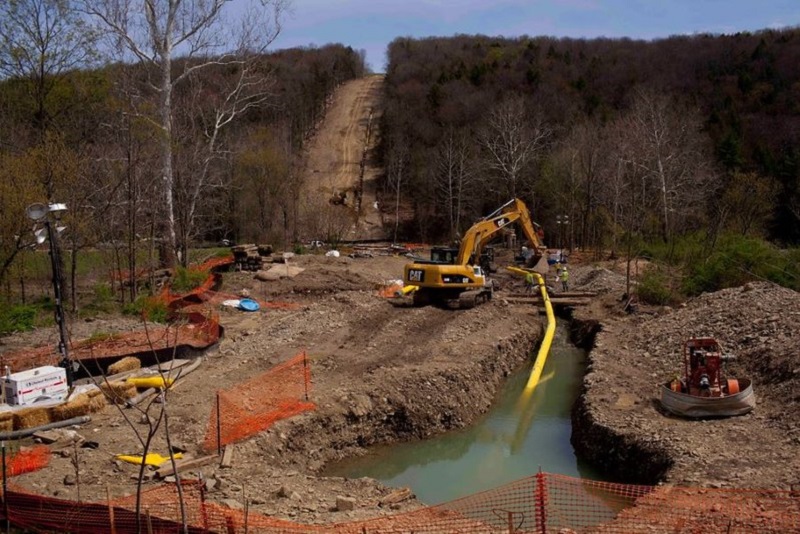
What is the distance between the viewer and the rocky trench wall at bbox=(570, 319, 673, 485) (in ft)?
38.4

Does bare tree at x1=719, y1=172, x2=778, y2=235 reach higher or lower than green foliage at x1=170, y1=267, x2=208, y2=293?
higher

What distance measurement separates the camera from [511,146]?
46.1 metres

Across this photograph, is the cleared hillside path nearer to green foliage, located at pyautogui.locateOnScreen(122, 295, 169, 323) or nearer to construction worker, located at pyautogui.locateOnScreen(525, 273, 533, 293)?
construction worker, located at pyautogui.locateOnScreen(525, 273, 533, 293)

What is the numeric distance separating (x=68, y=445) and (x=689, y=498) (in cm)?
972

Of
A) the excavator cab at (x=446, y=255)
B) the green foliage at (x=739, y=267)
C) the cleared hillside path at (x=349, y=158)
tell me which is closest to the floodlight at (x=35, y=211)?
the excavator cab at (x=446, y=255)

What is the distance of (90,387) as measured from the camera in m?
13.4

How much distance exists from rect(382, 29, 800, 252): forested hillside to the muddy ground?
9054 millimetres

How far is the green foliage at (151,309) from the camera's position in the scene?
2108 centimetres

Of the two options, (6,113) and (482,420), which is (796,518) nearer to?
(482,420)

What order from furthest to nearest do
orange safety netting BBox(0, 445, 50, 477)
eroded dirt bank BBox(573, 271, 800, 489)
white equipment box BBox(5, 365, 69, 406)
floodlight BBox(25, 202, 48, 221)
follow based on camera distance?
white equipment box BBox(5, 365, 69, 406) → floodlight BBox(25, 202, 48, 221) → eroded dirt bank BBox(573, 271, 800, 489) → orange safety netting BBox(0, 445, 50, 477)

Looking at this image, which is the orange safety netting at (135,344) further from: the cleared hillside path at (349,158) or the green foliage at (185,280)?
the cleared hillside path at (349,158)

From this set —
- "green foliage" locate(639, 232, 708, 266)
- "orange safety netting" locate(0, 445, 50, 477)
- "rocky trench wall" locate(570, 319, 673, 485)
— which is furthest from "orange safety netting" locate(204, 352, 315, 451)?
"green foliage" locate(639, 232, 708, 266)

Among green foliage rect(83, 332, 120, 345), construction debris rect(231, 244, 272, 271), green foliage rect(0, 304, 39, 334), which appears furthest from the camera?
construction debris rect(231, 244, 272, 271)

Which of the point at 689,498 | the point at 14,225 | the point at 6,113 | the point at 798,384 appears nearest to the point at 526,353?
the point at 798,384
